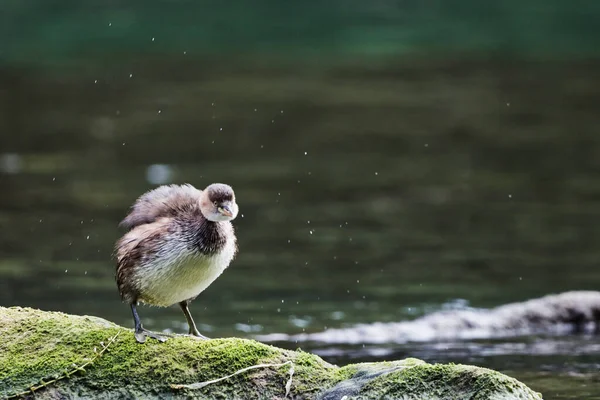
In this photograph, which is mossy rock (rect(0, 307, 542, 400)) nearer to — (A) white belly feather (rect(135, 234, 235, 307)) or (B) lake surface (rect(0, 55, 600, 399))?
(A) white belly feather (rect(135, 234, 235, 307))

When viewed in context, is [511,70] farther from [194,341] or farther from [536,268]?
[194,341]

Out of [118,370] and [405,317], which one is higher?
[405,317]

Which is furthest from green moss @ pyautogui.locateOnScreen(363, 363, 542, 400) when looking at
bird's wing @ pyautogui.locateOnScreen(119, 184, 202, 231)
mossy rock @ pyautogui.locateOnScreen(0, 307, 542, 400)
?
bird's wing @ pyautogui.locateOnScreen(119, 184, 202, 231)

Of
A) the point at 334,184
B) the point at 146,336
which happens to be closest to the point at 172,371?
the point at 146,336

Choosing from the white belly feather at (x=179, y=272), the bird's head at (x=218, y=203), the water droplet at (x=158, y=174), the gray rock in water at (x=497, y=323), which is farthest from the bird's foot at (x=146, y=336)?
the water droplet at (x=158, y=174)

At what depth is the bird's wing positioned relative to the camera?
317 inches

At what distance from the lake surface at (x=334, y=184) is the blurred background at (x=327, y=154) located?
0.17ft

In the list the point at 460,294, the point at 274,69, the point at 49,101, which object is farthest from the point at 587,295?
the point at 274,69

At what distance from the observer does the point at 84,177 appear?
19891 millimetres

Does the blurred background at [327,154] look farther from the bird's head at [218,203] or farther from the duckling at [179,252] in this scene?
the bird's head at [218,203]

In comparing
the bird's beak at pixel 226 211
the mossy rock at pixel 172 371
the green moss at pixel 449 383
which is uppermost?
the bird's beak at pixel 226 211

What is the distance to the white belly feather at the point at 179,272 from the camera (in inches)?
302

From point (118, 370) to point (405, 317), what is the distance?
557cm

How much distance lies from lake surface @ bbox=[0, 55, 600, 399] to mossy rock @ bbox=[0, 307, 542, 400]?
302cm
